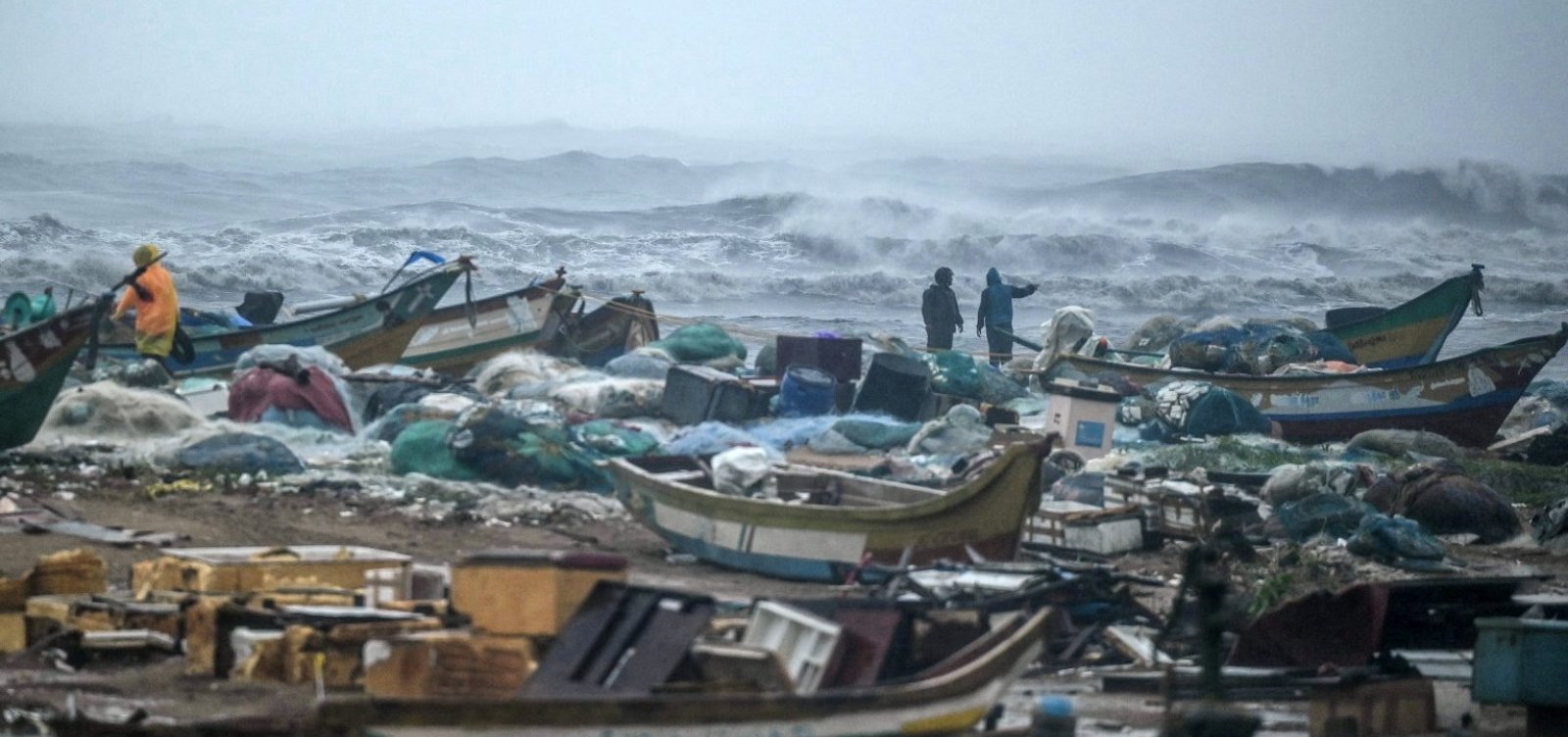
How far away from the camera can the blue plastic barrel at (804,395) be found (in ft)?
44.6

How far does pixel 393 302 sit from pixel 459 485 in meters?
5.42

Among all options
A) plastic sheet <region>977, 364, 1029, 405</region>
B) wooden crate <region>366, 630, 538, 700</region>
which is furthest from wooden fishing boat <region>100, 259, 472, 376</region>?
wooden crate <region>366, 630, 538, 700</region>

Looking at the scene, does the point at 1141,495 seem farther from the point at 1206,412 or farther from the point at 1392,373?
the point at 1392,373

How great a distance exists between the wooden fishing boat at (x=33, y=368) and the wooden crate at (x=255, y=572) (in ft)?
14.1

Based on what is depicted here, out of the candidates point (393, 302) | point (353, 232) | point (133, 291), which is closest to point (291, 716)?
point (133, 291)

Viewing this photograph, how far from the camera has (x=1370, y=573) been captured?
9414mm

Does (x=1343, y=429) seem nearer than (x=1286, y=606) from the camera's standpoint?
No

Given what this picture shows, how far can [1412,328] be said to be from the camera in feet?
57.1

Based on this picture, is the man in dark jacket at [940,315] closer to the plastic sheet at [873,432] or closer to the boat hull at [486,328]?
the boat hull at [486,328]

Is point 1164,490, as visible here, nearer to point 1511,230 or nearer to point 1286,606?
point 1286,606

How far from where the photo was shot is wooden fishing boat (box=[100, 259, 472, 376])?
49.2ft

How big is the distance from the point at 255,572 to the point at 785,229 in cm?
3620

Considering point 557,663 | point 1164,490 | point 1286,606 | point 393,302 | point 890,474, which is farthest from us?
point 393,302

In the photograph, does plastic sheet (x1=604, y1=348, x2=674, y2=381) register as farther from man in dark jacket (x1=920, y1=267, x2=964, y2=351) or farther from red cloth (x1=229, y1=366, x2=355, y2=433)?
man in dark jacket (x1=920, y1=267, x2=964, y2=351)
